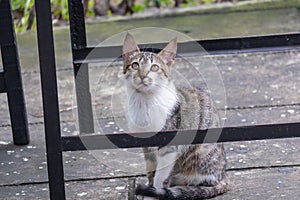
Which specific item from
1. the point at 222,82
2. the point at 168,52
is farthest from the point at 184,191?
the point at 222,82

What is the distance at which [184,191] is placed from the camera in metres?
2.99

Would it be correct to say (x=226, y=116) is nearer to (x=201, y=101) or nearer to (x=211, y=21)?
(x=201, y=101)

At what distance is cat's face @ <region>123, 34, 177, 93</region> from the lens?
114 inches

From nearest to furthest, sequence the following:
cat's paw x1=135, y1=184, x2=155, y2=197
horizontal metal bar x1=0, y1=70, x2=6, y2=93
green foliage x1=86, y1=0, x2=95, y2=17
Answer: cat's paw x1=135, y1=184, x2=155, y2=197 → horizontal metal bar x1=0, y1=70, x2=6, y2=93 → green foliage x1=86, y1=0, x2=95, y2=17

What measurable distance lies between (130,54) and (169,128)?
0.35m

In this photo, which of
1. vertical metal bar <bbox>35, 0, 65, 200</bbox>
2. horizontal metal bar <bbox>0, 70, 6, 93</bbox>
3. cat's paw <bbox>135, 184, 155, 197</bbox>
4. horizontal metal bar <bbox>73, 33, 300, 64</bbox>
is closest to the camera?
vertical metal bar <bbox>35, 0, 65, 200</bbox>

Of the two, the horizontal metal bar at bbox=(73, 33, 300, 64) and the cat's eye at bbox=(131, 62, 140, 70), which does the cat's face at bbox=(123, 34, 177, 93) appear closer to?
the cat's eye at bbox=(131, 62, 140, 70)

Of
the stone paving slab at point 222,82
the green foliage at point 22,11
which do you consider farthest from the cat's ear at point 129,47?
the green foliage at point 22,11

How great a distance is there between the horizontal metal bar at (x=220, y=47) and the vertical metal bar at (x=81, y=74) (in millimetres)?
51

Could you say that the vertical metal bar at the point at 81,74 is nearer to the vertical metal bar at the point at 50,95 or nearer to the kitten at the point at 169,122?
the kitten at the point at 169,122

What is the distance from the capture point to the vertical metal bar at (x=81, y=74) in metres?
3.55

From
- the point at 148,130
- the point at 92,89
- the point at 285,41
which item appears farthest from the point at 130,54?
the point at 92,89

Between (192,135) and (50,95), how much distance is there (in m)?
0.54

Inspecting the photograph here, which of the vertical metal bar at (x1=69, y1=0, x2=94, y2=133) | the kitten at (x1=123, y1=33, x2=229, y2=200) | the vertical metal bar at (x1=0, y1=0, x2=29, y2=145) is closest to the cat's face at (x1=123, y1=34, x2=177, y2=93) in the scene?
the kitten at (x1=123, y1=33, x2=229, y2=200)
